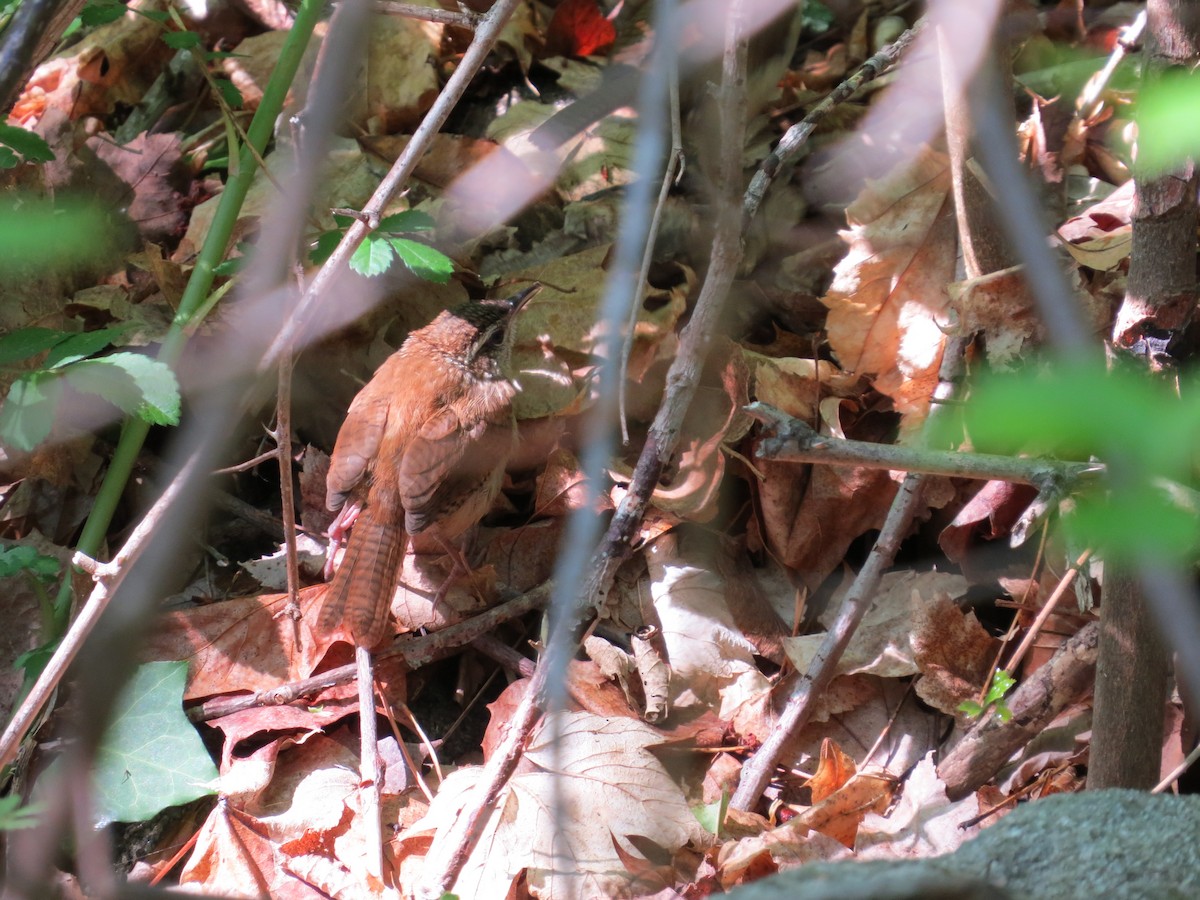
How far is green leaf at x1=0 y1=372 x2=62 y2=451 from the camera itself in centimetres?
286

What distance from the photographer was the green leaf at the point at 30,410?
286cm

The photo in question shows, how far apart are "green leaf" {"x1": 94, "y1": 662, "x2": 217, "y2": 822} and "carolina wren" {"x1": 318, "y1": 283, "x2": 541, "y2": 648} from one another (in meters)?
0.54

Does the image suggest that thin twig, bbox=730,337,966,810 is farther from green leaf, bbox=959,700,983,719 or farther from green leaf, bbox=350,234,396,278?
green leaf, bbox=350,234,396,278

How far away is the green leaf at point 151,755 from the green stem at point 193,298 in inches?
17.7

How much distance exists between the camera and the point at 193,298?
3701mm

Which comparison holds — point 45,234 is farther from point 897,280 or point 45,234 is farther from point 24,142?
point 897,280

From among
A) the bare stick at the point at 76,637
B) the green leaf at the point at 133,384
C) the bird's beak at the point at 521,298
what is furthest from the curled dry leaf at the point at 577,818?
the bird's beak at the point at 521,298

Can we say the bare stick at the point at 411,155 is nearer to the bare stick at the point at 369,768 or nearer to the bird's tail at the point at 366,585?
the bird's tail at the point at 366,585

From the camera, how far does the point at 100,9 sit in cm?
353

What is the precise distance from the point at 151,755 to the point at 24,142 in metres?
1.98

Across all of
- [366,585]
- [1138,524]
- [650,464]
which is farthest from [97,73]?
[1138,524]

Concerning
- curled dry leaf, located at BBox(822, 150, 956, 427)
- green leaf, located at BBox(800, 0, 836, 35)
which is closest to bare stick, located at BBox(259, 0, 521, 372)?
curled dry leaf, located at BBox(822, 150, 956, 427)

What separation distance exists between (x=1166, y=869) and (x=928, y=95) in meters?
3.37

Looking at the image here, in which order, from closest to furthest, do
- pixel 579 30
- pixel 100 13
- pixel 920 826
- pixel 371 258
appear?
pixel 920 826 < pixel 371 258 < pixel 100 13 < pixel 579 30
